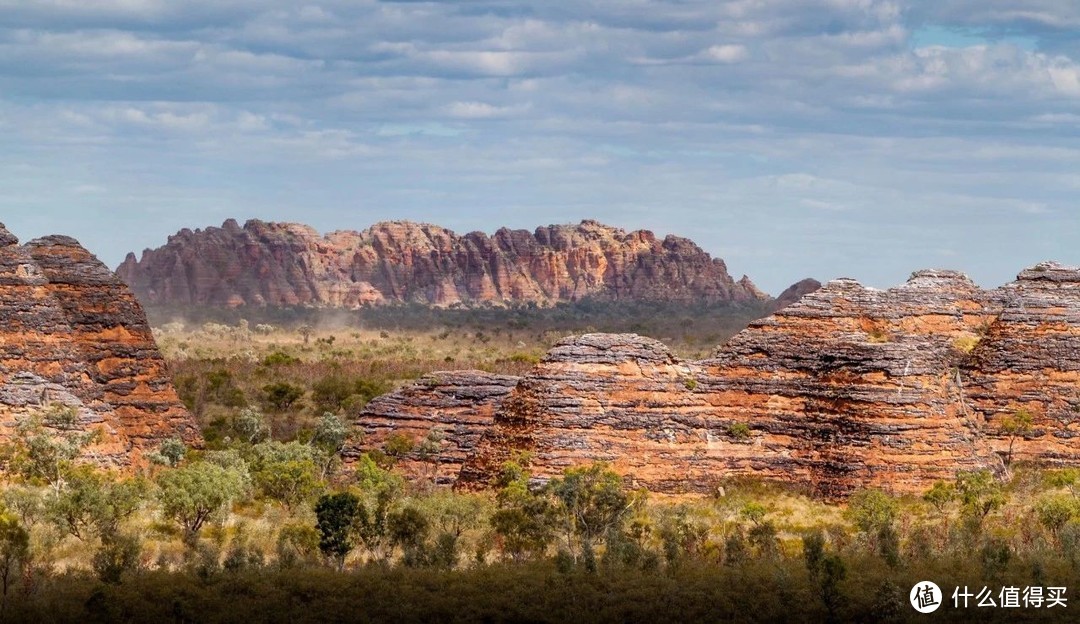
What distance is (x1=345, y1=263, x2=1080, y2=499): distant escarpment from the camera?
41.8 meters

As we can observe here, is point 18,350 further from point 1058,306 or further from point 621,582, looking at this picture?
point 1058,306

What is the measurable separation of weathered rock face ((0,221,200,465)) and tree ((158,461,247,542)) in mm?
5249

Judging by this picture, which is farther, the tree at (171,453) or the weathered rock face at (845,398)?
the tree at (171,453)

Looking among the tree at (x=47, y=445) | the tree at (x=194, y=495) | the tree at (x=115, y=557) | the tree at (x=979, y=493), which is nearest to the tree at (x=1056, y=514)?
the tree at (x=979, y=493)

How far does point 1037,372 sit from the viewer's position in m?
48.9

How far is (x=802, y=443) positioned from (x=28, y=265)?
21353 mm

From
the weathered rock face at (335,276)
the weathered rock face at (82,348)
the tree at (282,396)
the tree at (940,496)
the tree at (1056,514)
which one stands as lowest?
the tree at (1056,514)

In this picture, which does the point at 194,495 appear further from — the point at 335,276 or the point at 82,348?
the point at 335,276

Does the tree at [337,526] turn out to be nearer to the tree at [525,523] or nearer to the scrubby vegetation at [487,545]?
the scrubby vegetation at [487,545]

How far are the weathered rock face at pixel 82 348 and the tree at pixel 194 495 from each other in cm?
525

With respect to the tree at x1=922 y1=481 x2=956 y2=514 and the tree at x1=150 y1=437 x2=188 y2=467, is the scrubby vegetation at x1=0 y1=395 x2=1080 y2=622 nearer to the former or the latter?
the tree at x1=922 y1=481 x2=956 y2=514

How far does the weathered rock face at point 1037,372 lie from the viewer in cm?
4825

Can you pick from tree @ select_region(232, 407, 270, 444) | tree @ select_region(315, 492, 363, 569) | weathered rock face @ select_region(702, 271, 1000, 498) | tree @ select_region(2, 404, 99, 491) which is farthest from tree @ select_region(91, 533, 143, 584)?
tree @ select_region(232, 407, 270, 444)

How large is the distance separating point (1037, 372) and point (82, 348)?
26.6 meters
